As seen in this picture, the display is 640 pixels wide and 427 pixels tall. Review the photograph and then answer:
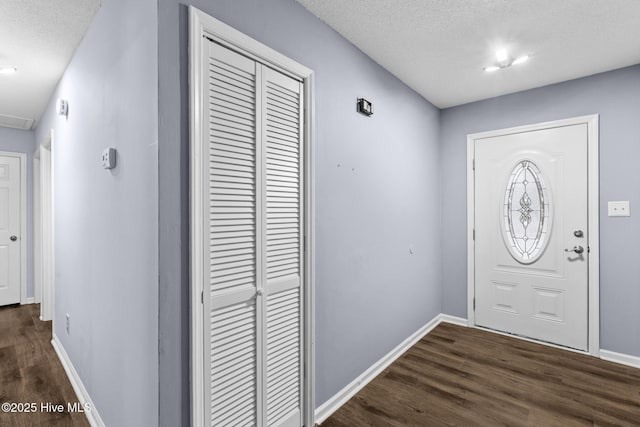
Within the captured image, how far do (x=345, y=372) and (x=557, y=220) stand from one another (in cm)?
239

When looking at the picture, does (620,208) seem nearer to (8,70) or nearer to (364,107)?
(364,107)

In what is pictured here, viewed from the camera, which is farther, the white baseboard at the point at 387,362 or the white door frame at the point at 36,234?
the white door frame at the point at 36,234

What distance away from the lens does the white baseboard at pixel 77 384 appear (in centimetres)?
185

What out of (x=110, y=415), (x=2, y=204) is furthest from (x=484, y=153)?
(x=2, y=204)

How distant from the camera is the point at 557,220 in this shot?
2.96 m

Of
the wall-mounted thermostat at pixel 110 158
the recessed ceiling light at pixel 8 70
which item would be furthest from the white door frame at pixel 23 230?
the wall-mounted thermostat at pixel 110 158

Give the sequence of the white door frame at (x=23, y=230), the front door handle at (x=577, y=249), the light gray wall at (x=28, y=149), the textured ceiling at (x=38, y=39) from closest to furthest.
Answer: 1. the textured ceiling at (x=38, y=39)
2. the front door handle at (x=577, y=249)
3. the light gray wall at (x=28, y=149)
4. the white door frame at (x=23, y=230)

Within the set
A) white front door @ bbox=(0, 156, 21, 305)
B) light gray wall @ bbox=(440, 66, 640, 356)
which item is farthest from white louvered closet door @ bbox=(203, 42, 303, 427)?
white front door @ bbox=(0, 156, 21, 305)

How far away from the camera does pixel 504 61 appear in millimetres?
2523

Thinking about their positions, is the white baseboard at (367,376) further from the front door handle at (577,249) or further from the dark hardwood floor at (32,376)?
the dark hardwood floor at (32,376)

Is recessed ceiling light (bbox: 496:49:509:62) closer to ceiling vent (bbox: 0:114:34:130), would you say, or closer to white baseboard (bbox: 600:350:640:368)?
white baseboard (bbox: 600:350:640:368)

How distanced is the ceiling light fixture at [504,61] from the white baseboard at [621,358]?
2544 mm

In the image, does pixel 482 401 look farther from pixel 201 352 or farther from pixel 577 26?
pixel 577 26

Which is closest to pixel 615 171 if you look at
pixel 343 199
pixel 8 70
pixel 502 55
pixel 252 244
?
pixel 502 55
